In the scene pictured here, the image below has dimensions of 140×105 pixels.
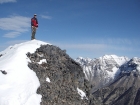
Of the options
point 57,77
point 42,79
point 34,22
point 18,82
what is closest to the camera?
point 18,82

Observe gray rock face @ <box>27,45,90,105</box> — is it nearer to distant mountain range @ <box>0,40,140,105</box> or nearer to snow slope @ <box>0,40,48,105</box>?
distant mountain range @ <box>0,40,140,105</box>

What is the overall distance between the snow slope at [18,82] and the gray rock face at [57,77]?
97cm

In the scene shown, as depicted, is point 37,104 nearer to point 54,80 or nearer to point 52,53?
point 54,80

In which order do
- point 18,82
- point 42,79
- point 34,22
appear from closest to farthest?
point 18,82 → point 42,79 → point 34,22

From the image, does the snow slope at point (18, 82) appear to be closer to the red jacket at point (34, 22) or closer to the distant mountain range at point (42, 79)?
the distant mountain range at point (42, 79)

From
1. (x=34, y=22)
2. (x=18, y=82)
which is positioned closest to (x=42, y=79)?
(x=18, y=82)

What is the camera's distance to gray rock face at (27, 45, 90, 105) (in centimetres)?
2930

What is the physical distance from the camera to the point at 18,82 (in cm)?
2711

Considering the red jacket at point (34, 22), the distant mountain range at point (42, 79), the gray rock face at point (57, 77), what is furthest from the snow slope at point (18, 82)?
the red jacket at point (34, 22)

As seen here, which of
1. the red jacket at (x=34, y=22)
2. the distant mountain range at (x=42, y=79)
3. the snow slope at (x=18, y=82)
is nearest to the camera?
the snow slope at (x=18, y=82)

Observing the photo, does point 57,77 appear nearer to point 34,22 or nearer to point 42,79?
point 42,79

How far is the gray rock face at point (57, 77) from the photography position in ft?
96.1

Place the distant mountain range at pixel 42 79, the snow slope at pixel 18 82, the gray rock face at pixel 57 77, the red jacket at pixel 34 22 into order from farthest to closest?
the red jacket at pixel 34 22 → the gray rock face at pixel 57 77 → the distant mountain range at pixel 42 79 → the snow slope at pixel 18 82

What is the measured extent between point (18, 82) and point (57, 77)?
764 centimetres
